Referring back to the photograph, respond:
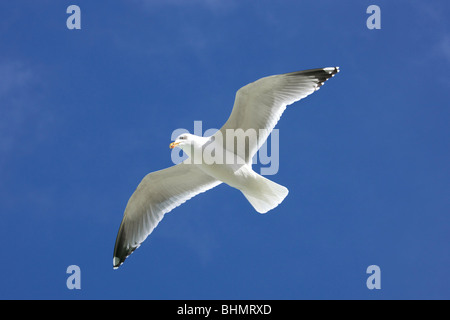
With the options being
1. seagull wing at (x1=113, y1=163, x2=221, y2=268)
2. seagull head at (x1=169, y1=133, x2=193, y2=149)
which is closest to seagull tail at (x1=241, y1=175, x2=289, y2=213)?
seagull wing at (x1=113, y1=163, x2=221, y2=268)

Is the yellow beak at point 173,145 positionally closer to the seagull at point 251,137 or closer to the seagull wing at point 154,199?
the seagull at point 251,137

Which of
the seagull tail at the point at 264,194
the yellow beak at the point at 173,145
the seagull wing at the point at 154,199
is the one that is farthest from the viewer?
the seagull wing at the point at 154,199

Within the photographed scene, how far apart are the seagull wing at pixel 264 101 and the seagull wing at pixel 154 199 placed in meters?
0.72

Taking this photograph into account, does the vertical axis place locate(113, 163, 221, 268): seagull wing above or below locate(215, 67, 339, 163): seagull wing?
below

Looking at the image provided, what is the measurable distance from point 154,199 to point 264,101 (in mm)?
1887

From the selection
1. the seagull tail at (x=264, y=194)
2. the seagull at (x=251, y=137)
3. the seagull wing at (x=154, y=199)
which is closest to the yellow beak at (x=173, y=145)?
→ the seagull at (x=251, y=137)

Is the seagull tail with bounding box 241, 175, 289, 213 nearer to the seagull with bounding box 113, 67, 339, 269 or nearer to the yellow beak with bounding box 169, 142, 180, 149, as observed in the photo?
the seagull with bounding box 113, 67, 339, 269

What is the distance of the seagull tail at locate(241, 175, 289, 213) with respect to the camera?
7359mm

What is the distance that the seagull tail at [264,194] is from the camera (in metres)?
7.36

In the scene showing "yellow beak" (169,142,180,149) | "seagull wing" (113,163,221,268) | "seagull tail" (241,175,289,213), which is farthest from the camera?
"seagull wing" (113,163,221,268)

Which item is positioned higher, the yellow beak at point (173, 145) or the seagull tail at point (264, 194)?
the yellow beak at point (173, 145)

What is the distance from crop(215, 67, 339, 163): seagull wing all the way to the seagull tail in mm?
396

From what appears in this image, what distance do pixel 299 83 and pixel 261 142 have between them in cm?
79

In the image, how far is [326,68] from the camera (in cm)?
774
